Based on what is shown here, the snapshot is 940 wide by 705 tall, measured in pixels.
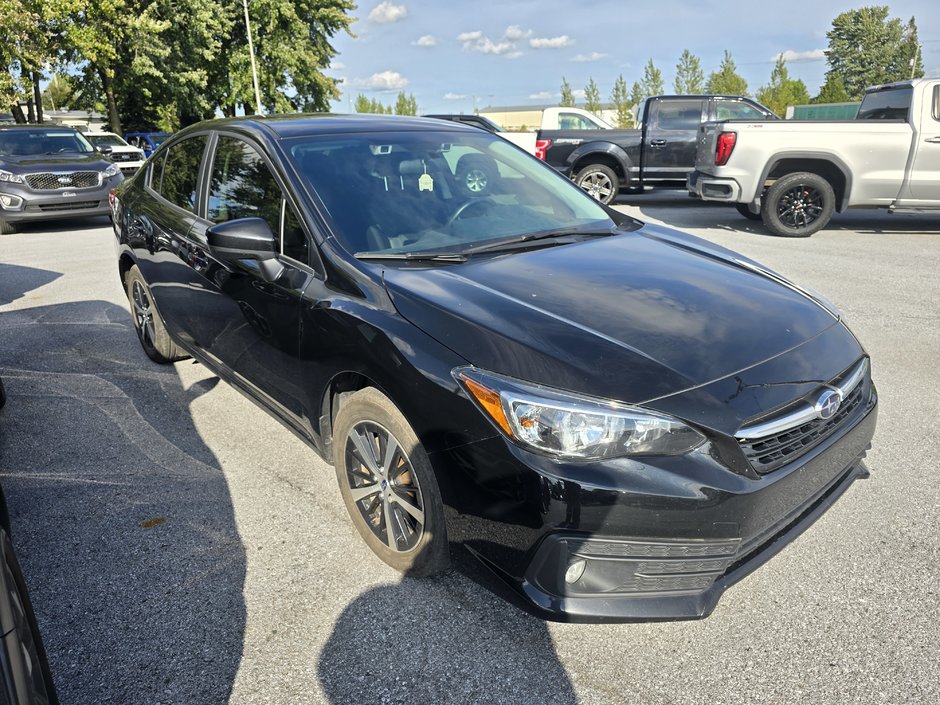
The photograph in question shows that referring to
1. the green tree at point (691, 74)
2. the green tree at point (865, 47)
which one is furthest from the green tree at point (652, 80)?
the green tree at point (865, 47)

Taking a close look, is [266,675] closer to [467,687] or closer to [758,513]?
[467,687]

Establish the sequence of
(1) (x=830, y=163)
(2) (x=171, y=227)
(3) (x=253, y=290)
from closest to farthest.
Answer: (3) (x=253, y=290) → (2) (x=171, y=227) → (1) (x=830, y=163)

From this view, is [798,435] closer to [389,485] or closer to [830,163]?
[389,485]

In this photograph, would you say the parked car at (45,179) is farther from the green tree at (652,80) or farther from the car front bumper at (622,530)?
the green tree at (652,80)

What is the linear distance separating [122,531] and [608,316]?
224cm

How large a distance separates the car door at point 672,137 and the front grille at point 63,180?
9671 mm

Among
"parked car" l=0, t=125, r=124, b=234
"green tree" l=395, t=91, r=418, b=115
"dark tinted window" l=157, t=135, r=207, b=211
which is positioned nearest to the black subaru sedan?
"dark tinted window" l=157, t=135, r=207, b=211

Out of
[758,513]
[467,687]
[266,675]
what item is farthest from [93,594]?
[758,513]

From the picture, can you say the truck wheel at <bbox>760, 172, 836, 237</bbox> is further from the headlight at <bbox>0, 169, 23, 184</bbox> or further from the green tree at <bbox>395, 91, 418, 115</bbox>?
the green tree at <bbox>395, 91, 418, 115</bbox>

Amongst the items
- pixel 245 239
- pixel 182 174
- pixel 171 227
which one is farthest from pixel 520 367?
pixel 182 174

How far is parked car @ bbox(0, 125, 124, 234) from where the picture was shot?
11133 mm

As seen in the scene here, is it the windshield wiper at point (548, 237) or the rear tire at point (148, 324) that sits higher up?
the windshield wiper at point (548, 237)

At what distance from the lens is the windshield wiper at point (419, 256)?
9.07 ft

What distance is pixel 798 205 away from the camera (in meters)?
9.73
